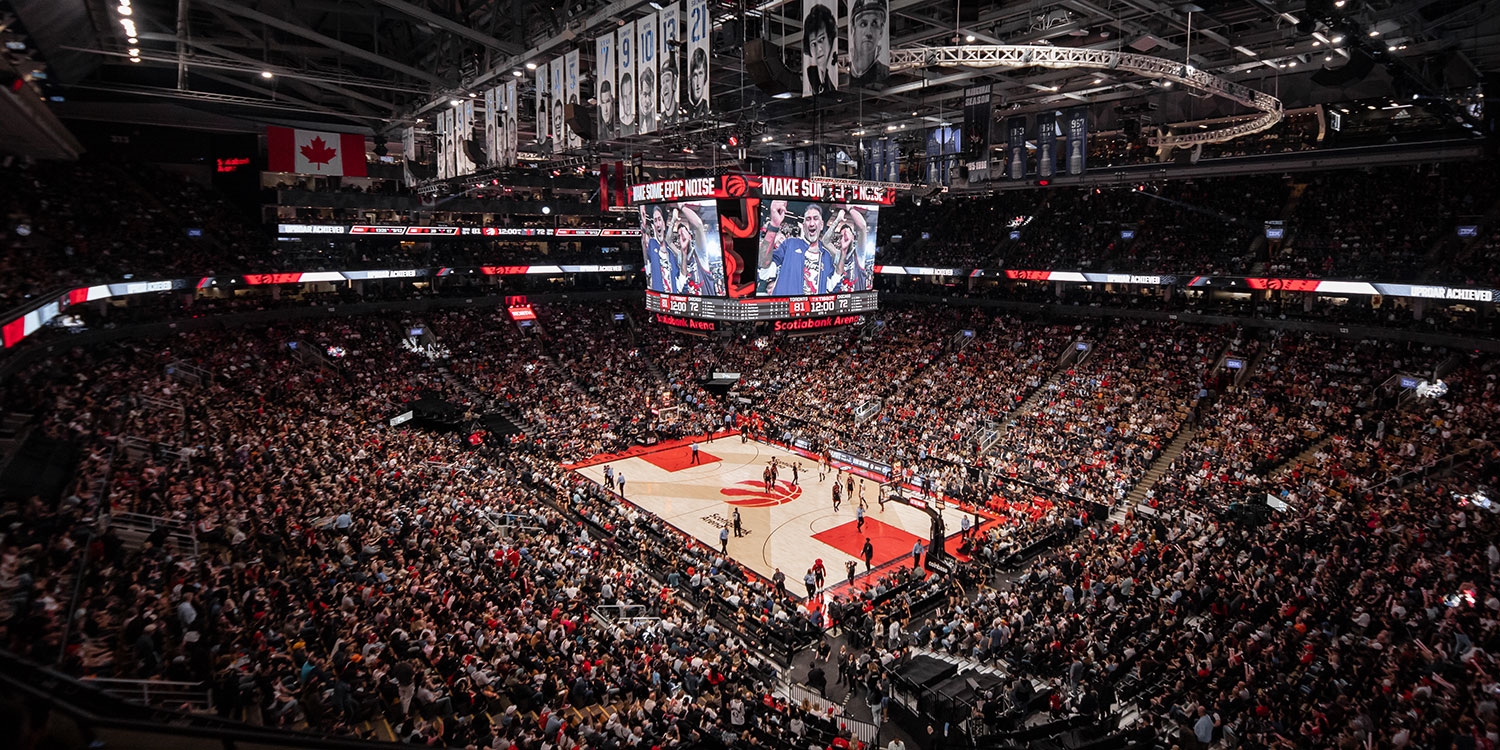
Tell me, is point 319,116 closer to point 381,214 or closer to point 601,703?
point 381,214

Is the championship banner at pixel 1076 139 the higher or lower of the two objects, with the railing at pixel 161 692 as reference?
higher

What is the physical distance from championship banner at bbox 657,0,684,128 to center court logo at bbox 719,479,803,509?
15.3 metres

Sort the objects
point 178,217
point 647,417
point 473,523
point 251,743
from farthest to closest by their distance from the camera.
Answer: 1. point 647,417
2. point 178,217
3. point 473,523
4. point 251,743

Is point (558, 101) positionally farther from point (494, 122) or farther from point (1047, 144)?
point (1047, 144)

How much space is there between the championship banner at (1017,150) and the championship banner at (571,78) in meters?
11.7

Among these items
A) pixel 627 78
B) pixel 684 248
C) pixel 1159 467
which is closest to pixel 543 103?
pixel 627 78

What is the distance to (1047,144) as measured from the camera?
20188mm

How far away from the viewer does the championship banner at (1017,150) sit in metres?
20.5

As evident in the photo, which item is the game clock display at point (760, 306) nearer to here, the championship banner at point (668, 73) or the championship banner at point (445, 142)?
the championship banner at point (445, 142)

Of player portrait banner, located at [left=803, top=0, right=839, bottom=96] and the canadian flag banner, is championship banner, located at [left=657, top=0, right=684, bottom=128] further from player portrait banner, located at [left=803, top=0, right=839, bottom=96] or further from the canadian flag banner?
the canadian flag banner

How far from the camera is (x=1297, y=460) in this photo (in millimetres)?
23578

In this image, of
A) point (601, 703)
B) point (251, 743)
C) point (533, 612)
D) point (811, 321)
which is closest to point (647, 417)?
point (811, 321)

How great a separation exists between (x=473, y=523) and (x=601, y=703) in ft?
27.6

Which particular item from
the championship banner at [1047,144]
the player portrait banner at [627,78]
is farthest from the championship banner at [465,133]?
the championship banner at [1047,144]
